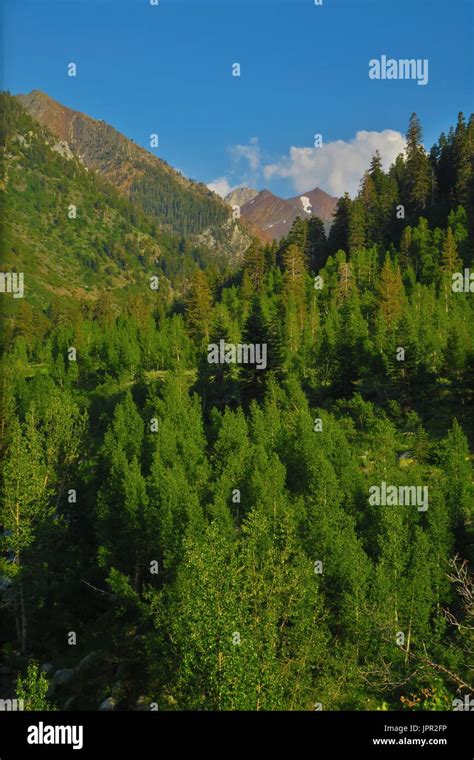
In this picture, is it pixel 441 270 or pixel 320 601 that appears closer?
pixel 320 601

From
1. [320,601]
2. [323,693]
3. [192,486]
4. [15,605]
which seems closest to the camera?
[323,693]

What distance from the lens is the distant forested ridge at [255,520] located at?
19.0m

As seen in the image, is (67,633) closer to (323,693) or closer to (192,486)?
(192,486)

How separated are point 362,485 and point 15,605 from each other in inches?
896

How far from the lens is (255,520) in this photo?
2389cm

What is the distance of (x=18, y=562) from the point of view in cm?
3503

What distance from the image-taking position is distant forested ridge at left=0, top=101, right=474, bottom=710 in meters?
19.0

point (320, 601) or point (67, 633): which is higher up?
point (320, 601)

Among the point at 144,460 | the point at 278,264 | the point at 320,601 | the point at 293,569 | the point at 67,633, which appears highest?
the point at 278,264

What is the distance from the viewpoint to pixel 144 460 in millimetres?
44344

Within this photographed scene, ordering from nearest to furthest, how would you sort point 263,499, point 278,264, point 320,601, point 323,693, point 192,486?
point 323,693
point 320,601
point 263,499
point 192,486
point 278,264
